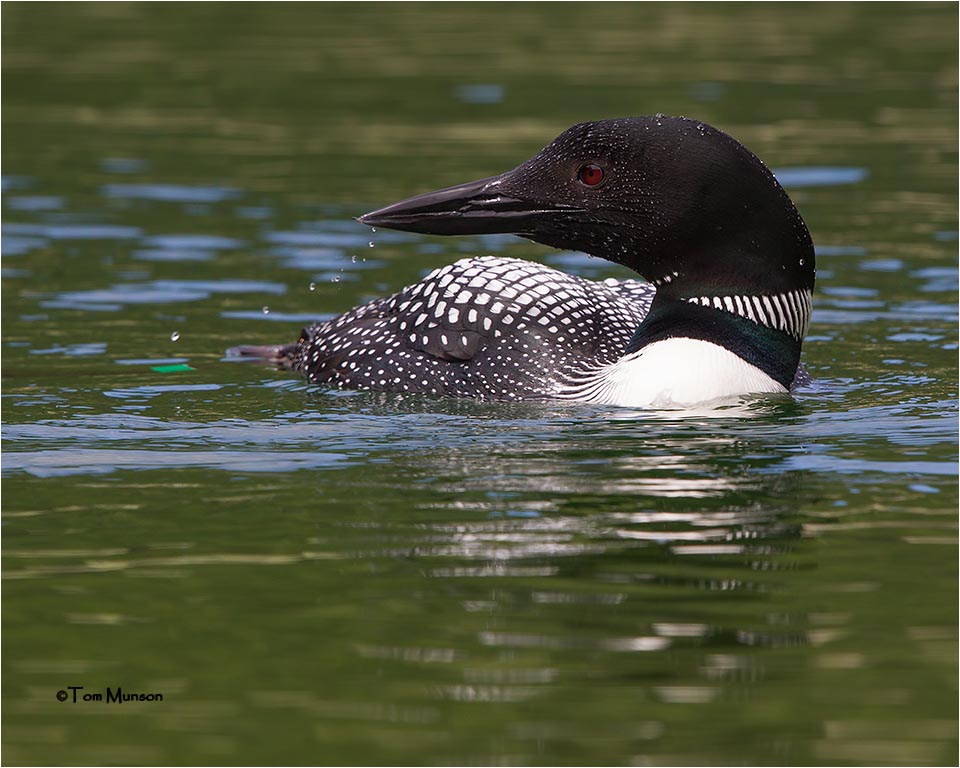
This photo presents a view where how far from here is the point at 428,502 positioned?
4.99m

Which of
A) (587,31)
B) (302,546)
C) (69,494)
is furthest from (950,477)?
(587,31)

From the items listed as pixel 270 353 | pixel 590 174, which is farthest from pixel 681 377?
pixel 270 353

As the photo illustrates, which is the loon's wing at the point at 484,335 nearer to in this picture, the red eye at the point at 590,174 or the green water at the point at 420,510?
the green water at the point at 420,510

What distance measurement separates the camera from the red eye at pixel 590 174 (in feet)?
19.8

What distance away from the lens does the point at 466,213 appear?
6.16m

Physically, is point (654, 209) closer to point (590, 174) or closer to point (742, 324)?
point (590, 174)

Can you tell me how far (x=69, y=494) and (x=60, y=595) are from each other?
0.97 metres

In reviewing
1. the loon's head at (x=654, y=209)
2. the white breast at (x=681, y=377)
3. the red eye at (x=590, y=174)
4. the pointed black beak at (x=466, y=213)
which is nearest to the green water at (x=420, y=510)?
the white breast at (x=681, y=377)

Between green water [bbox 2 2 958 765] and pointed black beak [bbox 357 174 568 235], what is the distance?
0.60 m

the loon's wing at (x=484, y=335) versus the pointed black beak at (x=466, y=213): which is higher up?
the pointed black beak at (x=466, y=213)

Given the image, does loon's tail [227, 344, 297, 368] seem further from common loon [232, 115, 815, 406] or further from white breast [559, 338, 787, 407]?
white breast [559, 338, 787, 407]

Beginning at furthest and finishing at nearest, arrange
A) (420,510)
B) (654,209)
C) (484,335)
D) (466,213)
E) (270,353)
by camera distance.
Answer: (270,353)
(484,335)
(466,213)
(654,209)
(420,510)

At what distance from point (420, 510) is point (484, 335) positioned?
4.96ft

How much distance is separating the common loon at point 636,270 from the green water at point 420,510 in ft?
0.47
